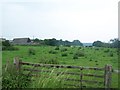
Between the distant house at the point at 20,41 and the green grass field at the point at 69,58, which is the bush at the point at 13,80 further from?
the distant house at the point at 20,41

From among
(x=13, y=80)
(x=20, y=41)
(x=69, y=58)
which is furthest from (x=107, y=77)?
(x=20, y=41)

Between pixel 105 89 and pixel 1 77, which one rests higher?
pixel 1 77

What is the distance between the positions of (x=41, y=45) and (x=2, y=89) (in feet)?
109

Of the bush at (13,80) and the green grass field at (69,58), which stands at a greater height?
the bush at (13,80)

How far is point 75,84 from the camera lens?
31.3 ft

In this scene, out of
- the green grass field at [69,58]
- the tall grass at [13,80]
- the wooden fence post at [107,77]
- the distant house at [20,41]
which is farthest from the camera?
the distant house at [20,41]

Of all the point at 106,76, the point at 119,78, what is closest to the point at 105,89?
the point at 106,76

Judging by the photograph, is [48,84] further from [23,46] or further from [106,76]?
[23,46]

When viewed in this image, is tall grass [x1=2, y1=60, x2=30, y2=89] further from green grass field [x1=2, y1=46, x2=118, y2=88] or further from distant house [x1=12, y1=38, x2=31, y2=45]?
distant house [x1=12, y1=38, x2=31, y2=45]

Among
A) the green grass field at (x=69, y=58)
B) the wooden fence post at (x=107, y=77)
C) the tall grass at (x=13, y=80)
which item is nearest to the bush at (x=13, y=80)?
the tall grass at (x=13, y=80)

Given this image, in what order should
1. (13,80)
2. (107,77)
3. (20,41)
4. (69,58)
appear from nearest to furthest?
(13,80)
(107,77)
(69,58)
(20,41)

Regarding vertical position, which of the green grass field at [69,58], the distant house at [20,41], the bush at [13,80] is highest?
the distant house at [20,41]

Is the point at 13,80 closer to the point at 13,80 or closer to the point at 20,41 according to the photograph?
the point at 13,80

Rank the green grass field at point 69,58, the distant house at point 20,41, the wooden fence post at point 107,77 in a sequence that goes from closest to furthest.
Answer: the wooden fence post at point 107,77
the green grass field at point 69,58
the distant house at point 20,41
